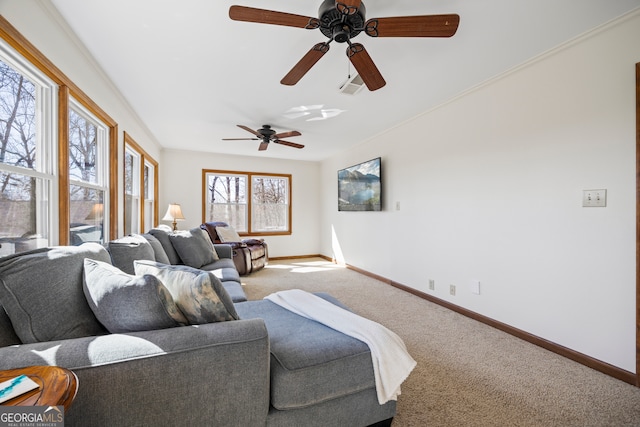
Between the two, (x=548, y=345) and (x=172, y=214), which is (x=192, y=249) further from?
(x=548, y=345)

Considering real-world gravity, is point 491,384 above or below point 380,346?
below

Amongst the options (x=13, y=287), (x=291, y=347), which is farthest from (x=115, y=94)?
(x=291, y=347)

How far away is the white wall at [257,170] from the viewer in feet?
18.2

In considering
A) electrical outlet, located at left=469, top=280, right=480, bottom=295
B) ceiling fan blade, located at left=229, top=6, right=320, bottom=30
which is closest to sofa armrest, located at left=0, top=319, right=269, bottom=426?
ceiling fan blade, located at left=229, top=6, right=320, bottom=30

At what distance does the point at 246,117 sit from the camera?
3660 mm

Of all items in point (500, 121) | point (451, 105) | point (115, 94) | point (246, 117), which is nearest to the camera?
point (500, 121)

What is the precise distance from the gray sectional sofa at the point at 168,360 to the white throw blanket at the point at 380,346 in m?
0.04

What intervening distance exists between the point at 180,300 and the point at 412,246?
10.5ft

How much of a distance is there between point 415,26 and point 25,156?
96.8 inches

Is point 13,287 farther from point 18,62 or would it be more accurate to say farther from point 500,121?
point 500,121

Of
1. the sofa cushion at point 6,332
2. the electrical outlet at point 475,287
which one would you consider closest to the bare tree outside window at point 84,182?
the sofa cushion at point 6,332

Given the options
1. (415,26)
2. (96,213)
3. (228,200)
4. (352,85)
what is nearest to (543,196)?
(415,26)

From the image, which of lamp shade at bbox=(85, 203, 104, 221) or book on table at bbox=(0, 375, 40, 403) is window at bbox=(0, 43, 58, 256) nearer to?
lamp shade at bbox=(85, 203, 104, 221)

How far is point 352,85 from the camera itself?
2.59m
